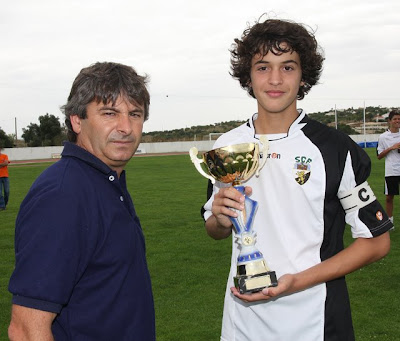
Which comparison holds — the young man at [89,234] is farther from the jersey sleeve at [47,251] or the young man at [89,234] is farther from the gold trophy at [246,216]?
the gold trophy at [246,216]

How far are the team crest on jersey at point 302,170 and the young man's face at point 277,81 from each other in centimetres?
26

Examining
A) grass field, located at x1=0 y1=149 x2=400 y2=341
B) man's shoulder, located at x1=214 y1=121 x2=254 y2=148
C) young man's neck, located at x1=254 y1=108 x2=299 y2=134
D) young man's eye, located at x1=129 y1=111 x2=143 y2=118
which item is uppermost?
young man's eye, located at x1=129 y1=111 x2=143 y2=118

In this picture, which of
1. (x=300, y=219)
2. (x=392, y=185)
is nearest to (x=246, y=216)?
(x=300, y=219)

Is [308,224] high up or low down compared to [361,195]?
down

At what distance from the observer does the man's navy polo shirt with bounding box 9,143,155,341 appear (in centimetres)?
175

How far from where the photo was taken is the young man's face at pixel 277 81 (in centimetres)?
238

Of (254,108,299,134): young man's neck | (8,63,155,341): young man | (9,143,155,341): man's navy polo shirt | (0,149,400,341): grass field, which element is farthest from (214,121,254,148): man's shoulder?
(0,149,400,341): grass field

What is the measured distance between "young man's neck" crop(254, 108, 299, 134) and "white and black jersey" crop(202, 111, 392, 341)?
13 centimetres

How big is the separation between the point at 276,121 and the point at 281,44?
34 centimetres

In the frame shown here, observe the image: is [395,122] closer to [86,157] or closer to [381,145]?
[381,145]

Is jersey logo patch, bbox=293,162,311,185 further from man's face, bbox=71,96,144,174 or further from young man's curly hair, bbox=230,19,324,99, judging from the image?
man's face, bbox=71,96,144,174

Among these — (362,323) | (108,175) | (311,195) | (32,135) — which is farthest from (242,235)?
(32,135)

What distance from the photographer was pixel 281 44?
2.43 metres

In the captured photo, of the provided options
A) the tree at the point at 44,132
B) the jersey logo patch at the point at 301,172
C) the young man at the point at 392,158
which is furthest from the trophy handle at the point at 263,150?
the tree at the point at 44,132
